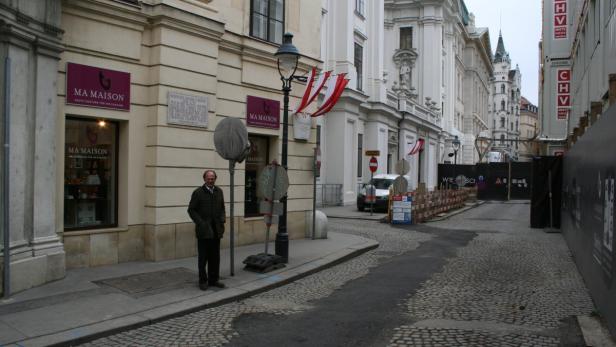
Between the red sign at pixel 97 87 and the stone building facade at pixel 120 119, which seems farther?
the red sign at pixel 97 87

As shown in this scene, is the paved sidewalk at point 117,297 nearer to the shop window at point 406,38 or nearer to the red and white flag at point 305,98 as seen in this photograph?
the red and white flag at point 305,98

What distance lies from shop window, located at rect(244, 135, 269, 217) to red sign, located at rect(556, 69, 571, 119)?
62.1 ft

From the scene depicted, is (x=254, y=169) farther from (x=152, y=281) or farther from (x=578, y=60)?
(x=578, y=60)

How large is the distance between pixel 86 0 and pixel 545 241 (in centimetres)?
1368

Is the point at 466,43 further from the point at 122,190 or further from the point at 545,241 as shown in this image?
the point at 122,190

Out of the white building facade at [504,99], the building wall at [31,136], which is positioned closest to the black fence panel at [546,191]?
the building wall at [31,136]

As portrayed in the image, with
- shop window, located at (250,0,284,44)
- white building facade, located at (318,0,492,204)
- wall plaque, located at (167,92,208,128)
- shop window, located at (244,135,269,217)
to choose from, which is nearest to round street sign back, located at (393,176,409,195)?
white building facade, located at (318,0,492,204)

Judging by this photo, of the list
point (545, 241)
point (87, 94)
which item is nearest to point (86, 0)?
point (87, 94)

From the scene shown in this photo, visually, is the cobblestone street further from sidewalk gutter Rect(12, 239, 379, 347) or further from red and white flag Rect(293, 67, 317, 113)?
red and white flag Rect(293, 67, 317, 113)

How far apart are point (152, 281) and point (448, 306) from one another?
4.60 m

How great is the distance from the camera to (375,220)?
21.7m

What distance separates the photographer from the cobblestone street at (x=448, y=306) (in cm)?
613

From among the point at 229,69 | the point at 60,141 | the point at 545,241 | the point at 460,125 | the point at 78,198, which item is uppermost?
the point at 460,125

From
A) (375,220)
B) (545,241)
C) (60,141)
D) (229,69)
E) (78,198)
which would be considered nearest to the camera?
(60,141)
